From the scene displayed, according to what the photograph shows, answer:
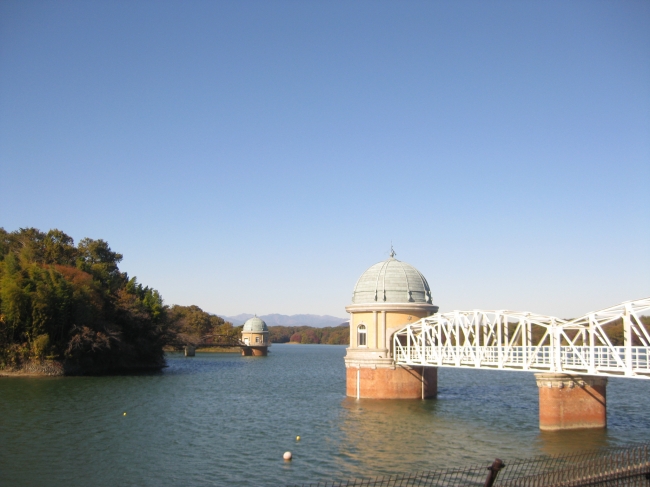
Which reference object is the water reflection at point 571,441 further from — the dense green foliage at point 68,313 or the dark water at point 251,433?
the dense green foliage at point 68,313

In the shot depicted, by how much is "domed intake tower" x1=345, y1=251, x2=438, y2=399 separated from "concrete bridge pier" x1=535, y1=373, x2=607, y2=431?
45.0 ft

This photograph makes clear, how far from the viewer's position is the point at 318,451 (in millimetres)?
27297

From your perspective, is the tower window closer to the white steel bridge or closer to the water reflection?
the white steel bridge

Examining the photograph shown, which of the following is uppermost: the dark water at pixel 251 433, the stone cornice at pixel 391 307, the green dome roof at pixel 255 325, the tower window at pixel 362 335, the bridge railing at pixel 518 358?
the green dome roof at pixel 255 325

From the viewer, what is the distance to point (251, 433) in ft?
103

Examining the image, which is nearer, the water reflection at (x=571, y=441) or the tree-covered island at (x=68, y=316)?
the water reflection at (x=571, y=441)

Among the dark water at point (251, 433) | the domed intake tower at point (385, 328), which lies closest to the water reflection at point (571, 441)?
the dark water at point (251, 433)

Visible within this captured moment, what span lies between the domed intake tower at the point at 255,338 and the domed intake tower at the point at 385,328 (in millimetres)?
79753

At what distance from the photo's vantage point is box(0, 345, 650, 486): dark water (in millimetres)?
23609

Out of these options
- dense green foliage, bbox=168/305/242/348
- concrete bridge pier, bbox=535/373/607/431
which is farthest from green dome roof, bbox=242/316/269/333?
concrete bridge pier, bbox=535/373/607/431

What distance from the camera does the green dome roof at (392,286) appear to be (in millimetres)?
46656

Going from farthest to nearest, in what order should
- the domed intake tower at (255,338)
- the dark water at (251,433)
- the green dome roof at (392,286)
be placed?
the domed intake tower at (255,338)
the green dome roof at (392,286)
the dark water at (251,433)

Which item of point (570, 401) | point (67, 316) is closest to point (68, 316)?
point (67, 316)

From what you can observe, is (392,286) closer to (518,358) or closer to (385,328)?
(385,328)
